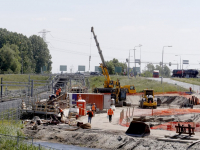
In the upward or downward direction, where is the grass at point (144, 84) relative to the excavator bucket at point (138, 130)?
upward

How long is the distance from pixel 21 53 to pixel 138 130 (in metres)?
107

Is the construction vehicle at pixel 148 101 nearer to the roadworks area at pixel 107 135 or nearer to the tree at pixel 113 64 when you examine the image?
the roadworks area at pixel 107 135

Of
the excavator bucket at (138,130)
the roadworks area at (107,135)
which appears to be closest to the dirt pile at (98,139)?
the roadworks area at (107,135)

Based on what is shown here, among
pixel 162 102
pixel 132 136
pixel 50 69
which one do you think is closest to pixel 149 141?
pixel 132 136

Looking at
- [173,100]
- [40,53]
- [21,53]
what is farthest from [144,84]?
[40,53]

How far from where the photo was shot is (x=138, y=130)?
27594 millimetres

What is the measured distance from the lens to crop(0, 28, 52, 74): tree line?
386 feet

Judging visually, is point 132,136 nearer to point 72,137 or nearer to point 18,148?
point 72,137

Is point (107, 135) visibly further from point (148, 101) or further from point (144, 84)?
point (144, 84)

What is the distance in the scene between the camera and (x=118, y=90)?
2130 inches

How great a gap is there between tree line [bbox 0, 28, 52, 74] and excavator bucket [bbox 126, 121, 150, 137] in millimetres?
87239

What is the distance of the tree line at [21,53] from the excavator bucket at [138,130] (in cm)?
8724

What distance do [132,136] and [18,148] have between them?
9620mm

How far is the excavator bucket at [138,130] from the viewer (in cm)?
2704
